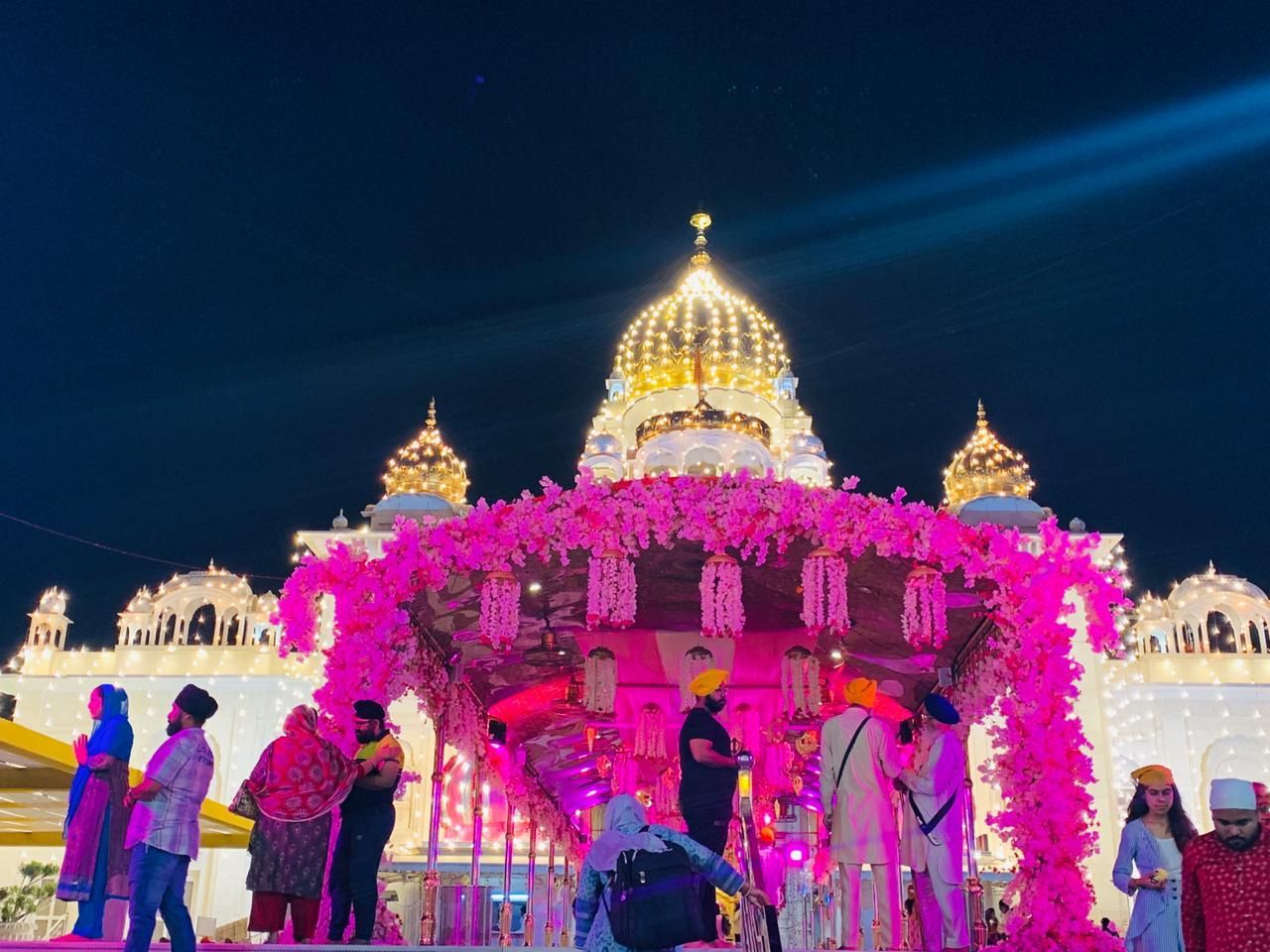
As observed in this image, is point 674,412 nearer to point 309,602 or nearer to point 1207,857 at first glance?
point 309,602

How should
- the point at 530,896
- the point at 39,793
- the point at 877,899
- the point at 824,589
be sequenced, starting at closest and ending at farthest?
the point at 877,899, the point at 824,589, the point at 39,793, the point at 530,896

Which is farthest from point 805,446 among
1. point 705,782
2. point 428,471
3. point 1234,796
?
point 1234,796

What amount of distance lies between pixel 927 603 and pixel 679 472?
16.8 metres

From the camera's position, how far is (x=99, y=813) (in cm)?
703

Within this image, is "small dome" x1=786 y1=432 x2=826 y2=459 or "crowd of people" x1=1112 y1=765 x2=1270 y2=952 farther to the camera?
"small dome" x1=786 y1=432 x2=826 y2=459

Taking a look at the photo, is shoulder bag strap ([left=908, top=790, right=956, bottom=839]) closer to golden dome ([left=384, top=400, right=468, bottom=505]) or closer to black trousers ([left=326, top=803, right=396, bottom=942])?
black trousers ([left=326, top=803, right=396, bottom=942])

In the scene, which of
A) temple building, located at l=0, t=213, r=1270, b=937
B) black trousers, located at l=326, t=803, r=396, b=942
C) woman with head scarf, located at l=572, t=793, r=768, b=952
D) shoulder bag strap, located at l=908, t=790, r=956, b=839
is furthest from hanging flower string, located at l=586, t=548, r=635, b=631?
temple building, located at l=0, t=213, r=1270, b=937

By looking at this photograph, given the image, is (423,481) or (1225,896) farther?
(423,481)

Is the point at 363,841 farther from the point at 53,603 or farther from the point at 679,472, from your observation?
the point at 53,603

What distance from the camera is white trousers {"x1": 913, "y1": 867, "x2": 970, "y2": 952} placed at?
789 cm

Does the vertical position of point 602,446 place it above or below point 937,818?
above

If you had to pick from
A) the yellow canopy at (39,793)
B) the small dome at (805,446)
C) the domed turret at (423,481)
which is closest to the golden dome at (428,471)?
the domed turret at (423,481)

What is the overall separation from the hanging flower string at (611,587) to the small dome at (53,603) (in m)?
25.1

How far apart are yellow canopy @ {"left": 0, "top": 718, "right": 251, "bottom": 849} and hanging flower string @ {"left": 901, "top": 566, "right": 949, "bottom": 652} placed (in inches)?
271
